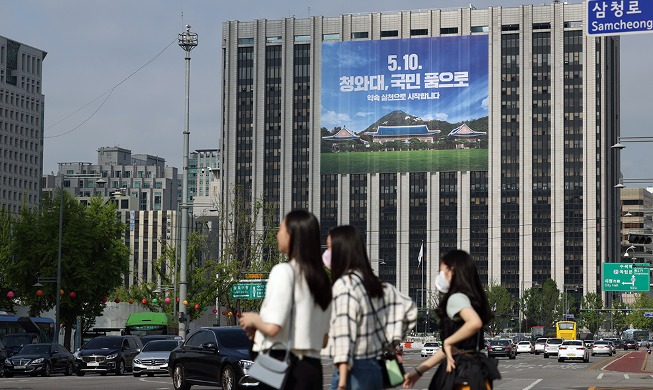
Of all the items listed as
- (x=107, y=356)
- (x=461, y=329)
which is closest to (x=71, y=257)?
(x=107, y=356)

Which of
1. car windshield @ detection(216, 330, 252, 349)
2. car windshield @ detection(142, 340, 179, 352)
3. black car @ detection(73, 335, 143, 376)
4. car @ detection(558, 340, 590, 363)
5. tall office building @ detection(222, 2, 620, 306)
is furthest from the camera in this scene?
tall office building @ detection(222, 2, 620, 306)

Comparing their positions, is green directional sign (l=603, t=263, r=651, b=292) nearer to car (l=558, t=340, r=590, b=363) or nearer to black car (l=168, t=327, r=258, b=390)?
car (l=558, t=340, r=590, b=363)

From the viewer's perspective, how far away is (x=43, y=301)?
6475 cm

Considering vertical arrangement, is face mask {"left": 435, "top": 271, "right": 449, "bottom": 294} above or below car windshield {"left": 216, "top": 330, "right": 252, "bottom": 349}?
above

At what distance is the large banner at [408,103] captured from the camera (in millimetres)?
172875

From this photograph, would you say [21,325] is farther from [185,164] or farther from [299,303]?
[299,303]

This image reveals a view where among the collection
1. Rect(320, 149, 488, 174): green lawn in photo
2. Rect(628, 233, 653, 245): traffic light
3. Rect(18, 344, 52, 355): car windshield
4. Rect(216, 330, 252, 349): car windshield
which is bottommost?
Rect(18, 344, 52, 355): car windshield

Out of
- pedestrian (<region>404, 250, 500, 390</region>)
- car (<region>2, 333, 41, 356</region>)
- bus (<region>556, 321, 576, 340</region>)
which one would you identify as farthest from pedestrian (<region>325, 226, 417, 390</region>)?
bus (<region>556, 321, 576, 340</region>)

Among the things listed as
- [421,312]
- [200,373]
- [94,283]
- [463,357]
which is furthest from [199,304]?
[421,312]

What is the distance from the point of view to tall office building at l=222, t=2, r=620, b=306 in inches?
6841

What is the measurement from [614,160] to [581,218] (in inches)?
549

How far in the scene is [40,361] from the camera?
136 feet

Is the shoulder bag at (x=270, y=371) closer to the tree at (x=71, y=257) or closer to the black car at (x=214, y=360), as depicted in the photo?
the black car at (x=214, y=360)

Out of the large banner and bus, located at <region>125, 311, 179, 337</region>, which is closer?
bus, located at <region>125, 311, 179, 337</region>
